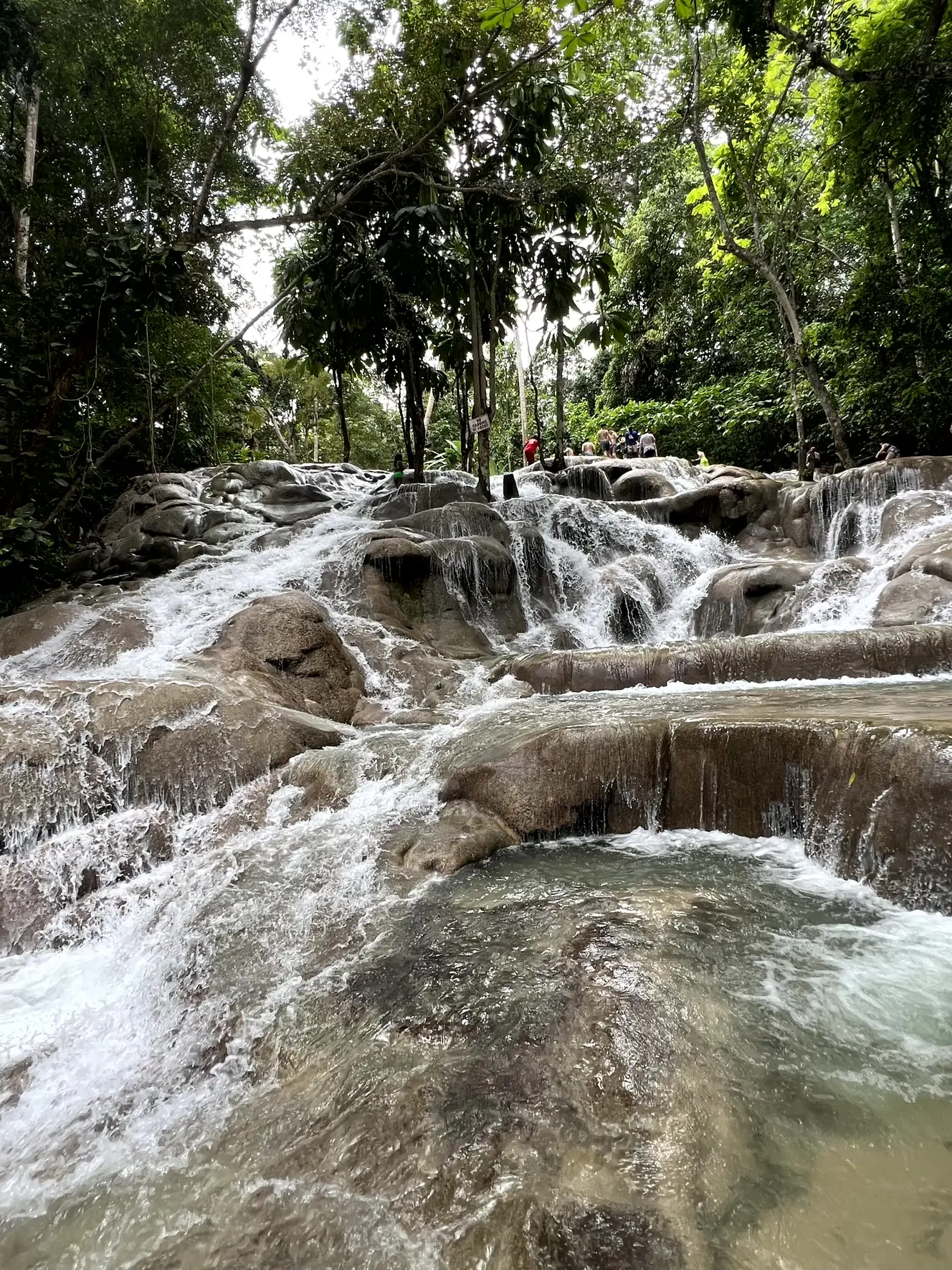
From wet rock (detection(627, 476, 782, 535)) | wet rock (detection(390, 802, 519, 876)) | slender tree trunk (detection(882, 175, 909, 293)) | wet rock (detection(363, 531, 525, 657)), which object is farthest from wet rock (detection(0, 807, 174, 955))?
slender tree trunk (detection(882, 175, 909, 293))

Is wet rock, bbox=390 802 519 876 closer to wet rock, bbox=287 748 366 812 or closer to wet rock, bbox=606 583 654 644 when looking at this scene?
wet rock, bbox=287 748 366 812

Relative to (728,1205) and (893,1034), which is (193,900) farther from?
(893,1034)

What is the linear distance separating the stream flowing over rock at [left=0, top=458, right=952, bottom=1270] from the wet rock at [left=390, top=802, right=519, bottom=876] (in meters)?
0.04

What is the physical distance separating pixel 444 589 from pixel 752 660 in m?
4.88

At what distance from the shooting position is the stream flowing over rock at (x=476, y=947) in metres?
1.99

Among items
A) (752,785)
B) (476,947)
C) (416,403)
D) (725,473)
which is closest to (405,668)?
(752,785)

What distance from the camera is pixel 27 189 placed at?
1004cm

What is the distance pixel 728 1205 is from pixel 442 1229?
0.81 metres

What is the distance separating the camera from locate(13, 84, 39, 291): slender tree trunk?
1031 cm

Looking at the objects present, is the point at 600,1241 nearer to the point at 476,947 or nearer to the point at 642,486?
the point at 476,947

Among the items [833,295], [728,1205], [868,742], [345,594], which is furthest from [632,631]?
[833,295]

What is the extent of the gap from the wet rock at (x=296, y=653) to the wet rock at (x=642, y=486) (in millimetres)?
9378

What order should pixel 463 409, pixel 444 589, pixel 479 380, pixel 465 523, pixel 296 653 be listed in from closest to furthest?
pixel 296 653
pixel 444 589
pixel 465 523
pixel 479 380
pixel 463 409

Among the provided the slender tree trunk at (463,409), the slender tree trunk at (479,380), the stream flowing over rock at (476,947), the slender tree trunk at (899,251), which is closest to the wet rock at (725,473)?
the slender tree trunk at (899,251)
